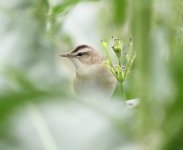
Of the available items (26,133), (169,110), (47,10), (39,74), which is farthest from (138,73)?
(47,10)

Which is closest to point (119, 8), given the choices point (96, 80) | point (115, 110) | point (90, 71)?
point (115, 110)

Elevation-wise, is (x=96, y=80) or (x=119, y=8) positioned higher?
(x=119, y=8)

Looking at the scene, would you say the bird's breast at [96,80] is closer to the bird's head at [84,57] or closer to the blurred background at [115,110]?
the bird's head at [84,57]

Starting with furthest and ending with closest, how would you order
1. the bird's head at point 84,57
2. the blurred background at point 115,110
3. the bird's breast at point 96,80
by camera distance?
the bird's head at point 84,57 < the bird's breast at point 96,80 < the blurred background at point 115,110

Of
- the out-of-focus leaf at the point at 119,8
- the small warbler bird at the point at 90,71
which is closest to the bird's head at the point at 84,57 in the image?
the small warbler bird at the point at 90,71

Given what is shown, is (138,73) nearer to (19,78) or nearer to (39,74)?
(19,78)

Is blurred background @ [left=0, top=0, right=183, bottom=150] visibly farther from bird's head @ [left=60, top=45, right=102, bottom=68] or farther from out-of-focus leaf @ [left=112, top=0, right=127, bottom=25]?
bird's head @ [left=60, top=45, right=102, bottom=68]

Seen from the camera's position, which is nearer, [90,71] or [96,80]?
[96,80]

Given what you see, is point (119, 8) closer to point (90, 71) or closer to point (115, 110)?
point (115, 110)
